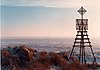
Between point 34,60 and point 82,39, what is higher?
point 82,39

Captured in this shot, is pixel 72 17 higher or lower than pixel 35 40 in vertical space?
higher

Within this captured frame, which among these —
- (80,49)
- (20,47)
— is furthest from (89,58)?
(20,47)

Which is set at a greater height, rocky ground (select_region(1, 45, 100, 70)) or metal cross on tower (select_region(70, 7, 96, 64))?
metal cross on tower (select_region(70, 7, 96, 64))

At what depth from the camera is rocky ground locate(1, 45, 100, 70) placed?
14.2 ft

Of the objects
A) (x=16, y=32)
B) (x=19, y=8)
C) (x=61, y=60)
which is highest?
(x=19, y=8)

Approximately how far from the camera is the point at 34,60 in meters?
4.38

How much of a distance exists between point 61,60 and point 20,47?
0.50m

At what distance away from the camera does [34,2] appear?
431 cm

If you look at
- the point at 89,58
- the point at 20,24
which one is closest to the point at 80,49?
Answer: the point at 89,58

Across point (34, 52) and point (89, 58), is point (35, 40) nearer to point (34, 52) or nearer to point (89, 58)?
point (34, 52)

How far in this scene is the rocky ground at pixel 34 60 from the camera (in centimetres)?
434

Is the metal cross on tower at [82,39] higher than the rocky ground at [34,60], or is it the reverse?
the metal cross on tower at [82,39]

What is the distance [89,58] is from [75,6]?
621 millimetres

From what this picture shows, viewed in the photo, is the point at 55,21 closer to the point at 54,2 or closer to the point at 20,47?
the point at 54,2
